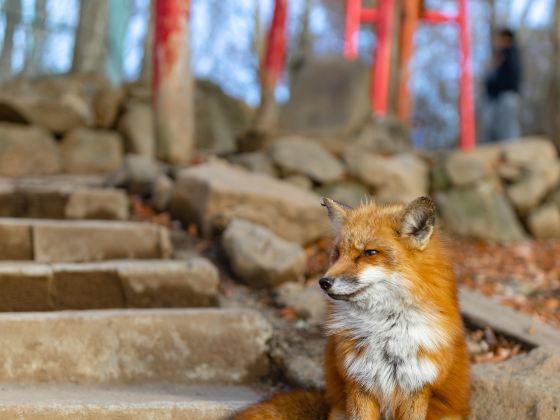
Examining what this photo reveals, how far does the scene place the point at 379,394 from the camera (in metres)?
2.47

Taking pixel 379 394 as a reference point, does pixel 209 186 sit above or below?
above

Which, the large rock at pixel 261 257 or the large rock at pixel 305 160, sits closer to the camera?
the large rock at pixel 261 257

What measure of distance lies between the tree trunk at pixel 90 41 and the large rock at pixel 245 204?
19.9ft

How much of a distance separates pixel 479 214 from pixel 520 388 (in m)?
4.61

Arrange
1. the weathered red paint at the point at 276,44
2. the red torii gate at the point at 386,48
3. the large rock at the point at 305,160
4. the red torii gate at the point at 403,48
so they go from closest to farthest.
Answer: the large rock at the point at 305,160 < the weathered red paint at the point at 276,44 < the red torii gate at the point at 386,48 < the red torii gate at the point at 403,48

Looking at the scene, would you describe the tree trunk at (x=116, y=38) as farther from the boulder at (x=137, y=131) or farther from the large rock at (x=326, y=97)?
the large rock at (x=326, y=97)

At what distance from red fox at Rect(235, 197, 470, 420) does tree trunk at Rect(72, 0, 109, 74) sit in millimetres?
8900

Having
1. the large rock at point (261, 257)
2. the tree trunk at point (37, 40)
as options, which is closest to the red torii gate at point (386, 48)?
the large rock at point (261, 257)

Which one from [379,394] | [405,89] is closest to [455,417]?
[379,394]

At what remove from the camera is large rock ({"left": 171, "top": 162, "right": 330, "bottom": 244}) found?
4.86 meters

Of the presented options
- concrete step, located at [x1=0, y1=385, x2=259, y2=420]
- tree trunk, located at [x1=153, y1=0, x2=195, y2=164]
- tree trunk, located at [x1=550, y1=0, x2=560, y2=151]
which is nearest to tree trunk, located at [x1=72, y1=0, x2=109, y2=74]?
tree trunk, located at [x1=153, y1=0, x2=195, y2=164]

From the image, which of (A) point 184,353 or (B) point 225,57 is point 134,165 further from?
(B) point 225,57

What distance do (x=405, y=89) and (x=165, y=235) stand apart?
8.40 m

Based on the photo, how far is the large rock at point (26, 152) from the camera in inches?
278
